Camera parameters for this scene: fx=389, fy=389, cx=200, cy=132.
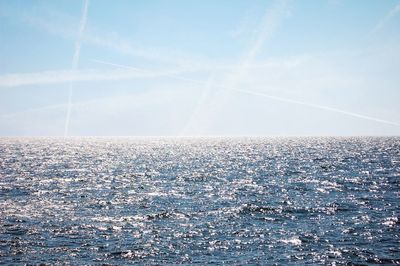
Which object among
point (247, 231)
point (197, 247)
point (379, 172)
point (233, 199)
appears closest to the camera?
point (197, 247)

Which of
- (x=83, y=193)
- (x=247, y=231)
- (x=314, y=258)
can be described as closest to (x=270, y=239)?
(x=247, y=231)

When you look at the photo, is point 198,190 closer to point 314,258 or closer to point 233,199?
point 233,199

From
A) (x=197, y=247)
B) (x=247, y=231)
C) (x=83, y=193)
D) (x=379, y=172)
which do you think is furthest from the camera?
(x=379, y=172)

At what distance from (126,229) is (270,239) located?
522 inches

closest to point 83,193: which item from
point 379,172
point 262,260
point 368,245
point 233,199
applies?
point 233,199

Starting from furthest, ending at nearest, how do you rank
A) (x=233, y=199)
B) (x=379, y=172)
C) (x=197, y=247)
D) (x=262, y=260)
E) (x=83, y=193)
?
(x=379, y=172), (x=83, y=193), (x=233, y=199), (x=197, y=247), (x=262, y=260)

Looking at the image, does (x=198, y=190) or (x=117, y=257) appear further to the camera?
(x=198, y=190)

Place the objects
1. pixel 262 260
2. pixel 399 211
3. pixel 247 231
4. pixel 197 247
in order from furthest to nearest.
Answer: pixel 399 211 → pixel 247 231 → pixel 197 247 → pixel 262 260

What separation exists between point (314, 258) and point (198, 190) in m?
31.3

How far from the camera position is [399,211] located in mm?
41750

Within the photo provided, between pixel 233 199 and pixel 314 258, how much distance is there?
73.9ft

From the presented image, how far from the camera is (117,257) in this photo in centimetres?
2891

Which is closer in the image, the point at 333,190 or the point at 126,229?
the point at 126,229

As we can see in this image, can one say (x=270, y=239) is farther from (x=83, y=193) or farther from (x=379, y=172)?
(x=379, y=172)
